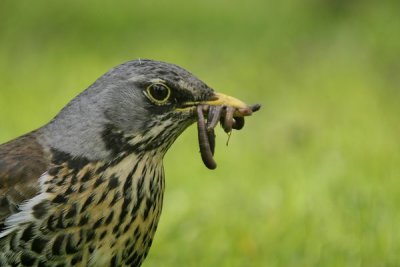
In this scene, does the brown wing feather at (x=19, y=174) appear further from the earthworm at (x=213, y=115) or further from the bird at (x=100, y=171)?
the earthworm at (x=213, y=115)

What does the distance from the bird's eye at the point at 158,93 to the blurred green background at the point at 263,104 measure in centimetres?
176

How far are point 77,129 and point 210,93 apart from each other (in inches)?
26.1

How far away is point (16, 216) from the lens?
4961 millimetres

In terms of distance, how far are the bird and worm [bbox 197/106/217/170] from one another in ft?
0.16

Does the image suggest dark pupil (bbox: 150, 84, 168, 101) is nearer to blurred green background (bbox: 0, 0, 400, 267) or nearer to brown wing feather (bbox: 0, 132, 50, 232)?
brown wing feather (bbox: 0, 132, 50, 232)

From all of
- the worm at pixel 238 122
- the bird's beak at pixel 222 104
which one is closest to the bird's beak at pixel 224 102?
the bird's beak at pixel 222 104

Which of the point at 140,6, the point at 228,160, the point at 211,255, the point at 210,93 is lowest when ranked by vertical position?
the point at 211,255

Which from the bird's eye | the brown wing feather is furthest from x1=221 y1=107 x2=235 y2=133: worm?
the brown wing feather

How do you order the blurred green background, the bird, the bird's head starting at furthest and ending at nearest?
the blurred green background < the bird's head < the bird

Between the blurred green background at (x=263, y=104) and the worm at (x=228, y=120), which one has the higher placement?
the blurred green background at (x=263, y=104)

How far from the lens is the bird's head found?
511 cm

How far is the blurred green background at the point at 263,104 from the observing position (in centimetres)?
695

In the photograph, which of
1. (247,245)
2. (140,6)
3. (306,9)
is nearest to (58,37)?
(140,6)

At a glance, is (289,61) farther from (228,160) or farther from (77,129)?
(77,129)
